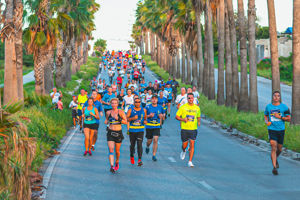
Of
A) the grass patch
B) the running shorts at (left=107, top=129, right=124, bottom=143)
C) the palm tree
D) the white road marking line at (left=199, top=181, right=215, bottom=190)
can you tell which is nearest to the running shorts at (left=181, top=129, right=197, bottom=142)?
the running shorts at (left=107, top=129, right=124, bottom=143)

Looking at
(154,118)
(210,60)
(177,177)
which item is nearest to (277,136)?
(177,177)

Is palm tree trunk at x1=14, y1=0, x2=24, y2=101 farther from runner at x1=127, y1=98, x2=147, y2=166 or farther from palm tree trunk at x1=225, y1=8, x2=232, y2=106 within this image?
palm tree trunk at x1=225, y1=8, x2=232, y2=106

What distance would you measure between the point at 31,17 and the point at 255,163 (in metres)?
19.5

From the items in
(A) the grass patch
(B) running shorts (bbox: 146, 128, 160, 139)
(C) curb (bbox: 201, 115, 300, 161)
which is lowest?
(C) curb (bbox: 201, 115, 300, 161)

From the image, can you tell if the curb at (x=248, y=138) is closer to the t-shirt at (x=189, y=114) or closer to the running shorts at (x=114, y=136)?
the t-shirt at (x=189, y=114)

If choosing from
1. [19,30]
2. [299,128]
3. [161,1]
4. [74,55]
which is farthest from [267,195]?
[74,55]

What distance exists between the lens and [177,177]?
36.4 ft

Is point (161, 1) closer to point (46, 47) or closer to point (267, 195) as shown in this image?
point (46, 47)

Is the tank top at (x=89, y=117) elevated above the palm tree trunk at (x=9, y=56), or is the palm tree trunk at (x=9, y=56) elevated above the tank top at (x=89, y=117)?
the palm tree trunk at (x=9, y=56)

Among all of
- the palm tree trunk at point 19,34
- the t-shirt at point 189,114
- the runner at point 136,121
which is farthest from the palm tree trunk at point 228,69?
the runner at point 136,121

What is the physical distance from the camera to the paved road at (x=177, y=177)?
938 cm

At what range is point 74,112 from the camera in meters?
22.5

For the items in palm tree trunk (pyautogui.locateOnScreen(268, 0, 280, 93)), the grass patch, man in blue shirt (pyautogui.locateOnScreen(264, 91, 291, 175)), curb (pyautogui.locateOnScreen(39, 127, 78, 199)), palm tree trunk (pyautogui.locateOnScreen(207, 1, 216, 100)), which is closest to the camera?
curb (pyautogui.locateOnScreen(39, 127, 78, 199))

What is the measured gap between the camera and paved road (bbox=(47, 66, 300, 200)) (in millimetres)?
9375
